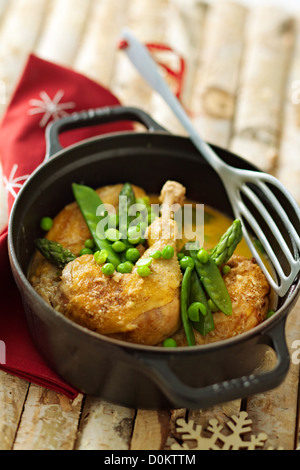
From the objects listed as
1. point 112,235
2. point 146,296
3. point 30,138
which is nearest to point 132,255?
point 112,235

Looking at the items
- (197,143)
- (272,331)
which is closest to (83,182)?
(197,143)

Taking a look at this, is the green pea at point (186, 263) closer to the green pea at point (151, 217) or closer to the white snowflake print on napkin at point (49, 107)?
the green pea at point (151, 217)

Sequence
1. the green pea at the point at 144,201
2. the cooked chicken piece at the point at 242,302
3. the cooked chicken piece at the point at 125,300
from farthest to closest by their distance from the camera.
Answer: the green pea at the point at 144,201 < the cooked chicken piece at the point at 242,302 < the cooked chicken piece at the point at 125,300

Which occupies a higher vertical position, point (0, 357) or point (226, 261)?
point (226, 261)

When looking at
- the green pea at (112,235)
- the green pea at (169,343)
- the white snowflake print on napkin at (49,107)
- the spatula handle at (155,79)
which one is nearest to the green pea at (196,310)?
the green pea at (169,343)

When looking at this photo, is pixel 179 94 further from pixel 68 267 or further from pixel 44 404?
pixel 44 404

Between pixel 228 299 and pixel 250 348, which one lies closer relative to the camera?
pixel 250 348

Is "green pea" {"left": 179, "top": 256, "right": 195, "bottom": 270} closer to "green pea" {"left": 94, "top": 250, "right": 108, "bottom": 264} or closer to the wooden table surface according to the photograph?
"green pea" {"left": 94, "top": 250, "right": 108, "bottom": 264}

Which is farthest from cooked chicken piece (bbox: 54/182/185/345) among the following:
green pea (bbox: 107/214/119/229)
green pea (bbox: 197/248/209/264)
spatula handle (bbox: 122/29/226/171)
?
spatula handle (bbox: 122/29/226/171)
